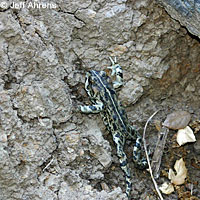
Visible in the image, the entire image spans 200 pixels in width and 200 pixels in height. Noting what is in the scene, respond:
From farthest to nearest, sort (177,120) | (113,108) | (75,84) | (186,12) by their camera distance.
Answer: (177,120)
(113,108)
(75,84)
(186,12)

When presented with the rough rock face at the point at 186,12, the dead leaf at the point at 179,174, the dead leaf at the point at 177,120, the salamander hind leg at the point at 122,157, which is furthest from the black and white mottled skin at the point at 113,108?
the rough rock face at the point at 186,12

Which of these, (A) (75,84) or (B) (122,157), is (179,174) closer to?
(B) (122,157)

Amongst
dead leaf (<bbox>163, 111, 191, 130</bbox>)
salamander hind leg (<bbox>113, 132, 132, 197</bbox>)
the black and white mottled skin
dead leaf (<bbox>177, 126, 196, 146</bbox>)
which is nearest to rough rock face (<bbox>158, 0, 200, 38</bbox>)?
the black and white mottled skin

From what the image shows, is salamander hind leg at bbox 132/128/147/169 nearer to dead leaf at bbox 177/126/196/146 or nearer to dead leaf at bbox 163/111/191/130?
dead leaf at bbox 163/111/191/130

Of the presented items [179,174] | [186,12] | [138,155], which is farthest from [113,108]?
[186,12]

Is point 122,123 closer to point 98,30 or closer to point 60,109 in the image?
point 60,109

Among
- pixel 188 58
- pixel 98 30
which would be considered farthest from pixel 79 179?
pixel 188 58

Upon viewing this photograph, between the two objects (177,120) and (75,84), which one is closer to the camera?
(75,84)
